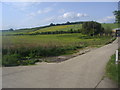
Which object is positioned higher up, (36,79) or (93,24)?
(93,24)

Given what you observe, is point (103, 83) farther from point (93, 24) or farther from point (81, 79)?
point (93, 24)

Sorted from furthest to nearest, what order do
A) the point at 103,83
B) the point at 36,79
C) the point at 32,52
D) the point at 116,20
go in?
the point at 32,52 < the point at 116,20 < the point at 36,79 < the point at 103,83

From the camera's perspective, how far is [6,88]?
503 cm

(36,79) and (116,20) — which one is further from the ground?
(116,20)

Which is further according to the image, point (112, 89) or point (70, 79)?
point (70, 79)

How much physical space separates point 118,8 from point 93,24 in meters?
63.4

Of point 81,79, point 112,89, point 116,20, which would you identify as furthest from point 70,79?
point 116,20

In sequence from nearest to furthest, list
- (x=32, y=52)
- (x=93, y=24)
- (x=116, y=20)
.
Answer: (x=116, y=20)
(x=32, y=52)
(x=93, y=24)

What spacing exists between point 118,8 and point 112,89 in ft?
26.4

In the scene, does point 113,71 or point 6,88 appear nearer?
point 6,88

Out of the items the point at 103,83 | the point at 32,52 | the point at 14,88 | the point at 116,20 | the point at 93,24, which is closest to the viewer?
the point at 14,88

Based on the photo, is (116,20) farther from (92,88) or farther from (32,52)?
(92,88)

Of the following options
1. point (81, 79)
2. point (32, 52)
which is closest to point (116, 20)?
point (32, 52)

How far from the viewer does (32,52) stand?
1366cm
